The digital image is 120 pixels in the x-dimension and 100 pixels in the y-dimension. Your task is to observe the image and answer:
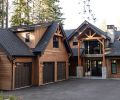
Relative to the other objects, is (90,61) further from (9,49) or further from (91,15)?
(91,15)

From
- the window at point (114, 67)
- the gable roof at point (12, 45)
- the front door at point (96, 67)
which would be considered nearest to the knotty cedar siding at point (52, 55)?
the gable roof at point (12, 45)

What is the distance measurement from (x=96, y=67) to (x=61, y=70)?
18.4 ft

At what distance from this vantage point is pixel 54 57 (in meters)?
27.6

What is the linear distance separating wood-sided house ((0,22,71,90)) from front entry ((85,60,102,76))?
3.83 metres

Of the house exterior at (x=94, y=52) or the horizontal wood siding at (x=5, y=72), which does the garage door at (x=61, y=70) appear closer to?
the house exterior at (x=94, y=52)

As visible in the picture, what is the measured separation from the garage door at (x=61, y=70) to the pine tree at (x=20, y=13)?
16.4 metres

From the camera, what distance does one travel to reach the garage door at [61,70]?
28.6 meters

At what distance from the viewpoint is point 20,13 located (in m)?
44.4

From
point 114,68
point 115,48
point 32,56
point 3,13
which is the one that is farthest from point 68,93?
point 3,13

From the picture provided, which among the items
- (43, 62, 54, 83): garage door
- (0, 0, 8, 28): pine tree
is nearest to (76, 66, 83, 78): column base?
(43, 62, 54, 83): garage door

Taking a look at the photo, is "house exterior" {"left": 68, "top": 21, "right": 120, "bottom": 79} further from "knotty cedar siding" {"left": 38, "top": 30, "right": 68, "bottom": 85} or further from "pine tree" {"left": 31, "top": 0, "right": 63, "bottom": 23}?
"pine tree" {"left": 31, "top": 0, "right": 63, "bottom": 23}

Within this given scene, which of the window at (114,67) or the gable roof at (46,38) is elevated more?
the gable roof at (46,38)

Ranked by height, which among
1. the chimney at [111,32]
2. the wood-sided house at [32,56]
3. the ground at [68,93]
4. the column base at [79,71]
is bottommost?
the ground at [68,93]

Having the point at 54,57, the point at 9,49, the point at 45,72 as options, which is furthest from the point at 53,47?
the point at 9,49
